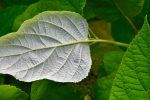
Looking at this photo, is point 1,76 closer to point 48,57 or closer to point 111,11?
point 48,57

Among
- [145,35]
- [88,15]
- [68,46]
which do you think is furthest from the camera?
[88,15]

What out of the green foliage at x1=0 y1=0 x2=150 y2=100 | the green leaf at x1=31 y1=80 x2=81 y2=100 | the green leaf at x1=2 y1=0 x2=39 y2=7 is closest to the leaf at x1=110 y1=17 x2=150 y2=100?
the green foliage at x1=0 y1=0 x2=150 y2=100

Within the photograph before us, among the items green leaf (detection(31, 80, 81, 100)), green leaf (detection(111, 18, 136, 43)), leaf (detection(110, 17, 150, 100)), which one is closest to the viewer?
leaf (detection(110, 17, 150, 100))

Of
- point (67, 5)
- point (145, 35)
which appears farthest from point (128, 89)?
point (67, 5)

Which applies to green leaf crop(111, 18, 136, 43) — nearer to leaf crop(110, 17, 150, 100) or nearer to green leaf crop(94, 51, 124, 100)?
green leaf crop(94, 51, 124, 100)

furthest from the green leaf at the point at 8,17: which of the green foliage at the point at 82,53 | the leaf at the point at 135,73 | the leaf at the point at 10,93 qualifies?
the leaf at the point at 135,73

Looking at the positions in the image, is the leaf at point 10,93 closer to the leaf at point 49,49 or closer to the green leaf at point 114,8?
the leaf at point 49,49

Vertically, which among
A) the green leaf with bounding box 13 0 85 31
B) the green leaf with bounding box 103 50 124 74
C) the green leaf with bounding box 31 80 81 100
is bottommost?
the green leaf with bounding box 31 80 81 100
